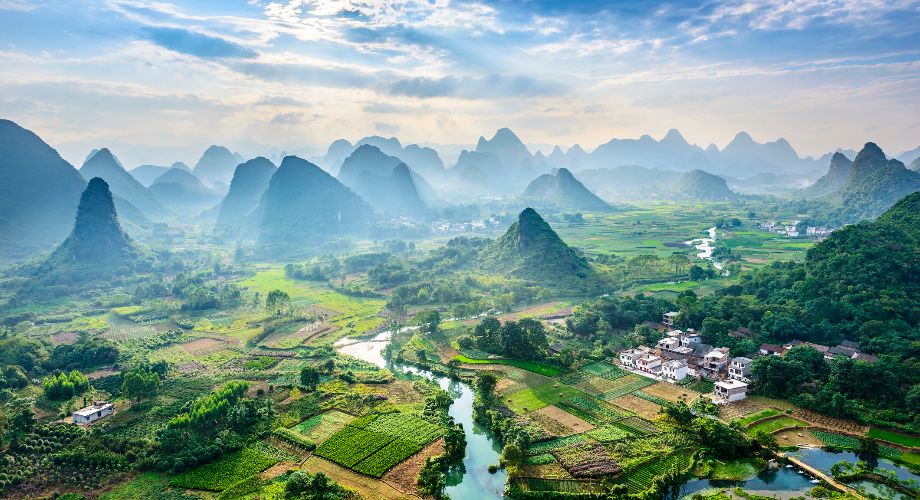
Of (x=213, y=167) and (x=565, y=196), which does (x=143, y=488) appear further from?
(x=213, y=167)

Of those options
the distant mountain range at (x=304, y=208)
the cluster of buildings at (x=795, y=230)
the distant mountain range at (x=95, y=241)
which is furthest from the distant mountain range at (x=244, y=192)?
the cluster of buildings at (x=795, y=230)

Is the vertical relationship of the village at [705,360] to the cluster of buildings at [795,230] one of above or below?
below

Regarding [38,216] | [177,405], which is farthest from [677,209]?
[38,216]

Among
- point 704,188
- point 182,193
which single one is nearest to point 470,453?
point 704,188

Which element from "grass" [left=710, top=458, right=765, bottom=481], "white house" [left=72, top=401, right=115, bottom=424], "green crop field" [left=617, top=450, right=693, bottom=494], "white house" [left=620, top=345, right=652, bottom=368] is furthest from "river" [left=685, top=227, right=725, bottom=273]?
"white house" [left=72, top=401, right=115, bottom=424]

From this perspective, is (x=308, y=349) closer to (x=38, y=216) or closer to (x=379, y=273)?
(x=379, y=273)

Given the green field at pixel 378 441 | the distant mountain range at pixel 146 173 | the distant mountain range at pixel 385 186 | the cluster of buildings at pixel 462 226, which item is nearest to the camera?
the green field at pixel 378 441

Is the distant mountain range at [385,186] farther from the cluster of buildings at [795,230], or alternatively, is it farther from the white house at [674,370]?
the white house at [674,370]
